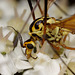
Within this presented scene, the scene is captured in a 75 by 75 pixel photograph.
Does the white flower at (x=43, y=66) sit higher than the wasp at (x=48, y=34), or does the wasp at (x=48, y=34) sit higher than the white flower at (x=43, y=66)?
the wasp at (x=48, y=34)

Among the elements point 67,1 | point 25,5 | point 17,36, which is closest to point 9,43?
point 17,36

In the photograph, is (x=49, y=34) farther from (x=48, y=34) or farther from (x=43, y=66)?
(x=43, y=66)

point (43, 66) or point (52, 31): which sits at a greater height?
point (52, 31)

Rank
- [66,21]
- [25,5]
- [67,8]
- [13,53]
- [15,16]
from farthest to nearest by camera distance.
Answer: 1. [67,8]
2. [25,5]
3. [15,16]
4. [13,53]
5. [66,21]

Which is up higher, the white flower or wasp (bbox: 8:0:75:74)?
wasp (bbox: 8:0:75:74)

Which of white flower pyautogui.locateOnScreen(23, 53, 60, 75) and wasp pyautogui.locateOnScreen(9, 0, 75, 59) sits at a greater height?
wasp pyautogui.locateOnScreen(9, 0, 75, 59)

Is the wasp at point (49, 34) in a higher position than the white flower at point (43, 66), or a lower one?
higher

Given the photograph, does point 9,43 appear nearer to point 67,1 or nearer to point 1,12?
point 1,12

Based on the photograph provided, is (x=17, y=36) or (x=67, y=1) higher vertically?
(x=67, y=1)

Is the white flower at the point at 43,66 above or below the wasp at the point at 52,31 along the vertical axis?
below

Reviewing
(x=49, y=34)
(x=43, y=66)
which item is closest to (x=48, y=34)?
(x=49, y=34)

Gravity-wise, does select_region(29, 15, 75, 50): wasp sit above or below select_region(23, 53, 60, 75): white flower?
above
